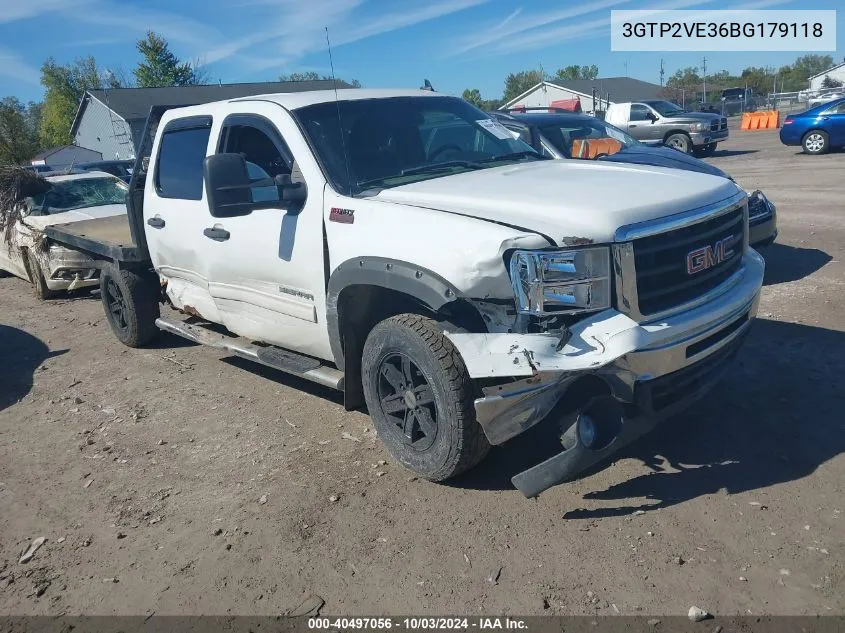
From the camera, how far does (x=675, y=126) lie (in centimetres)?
2258

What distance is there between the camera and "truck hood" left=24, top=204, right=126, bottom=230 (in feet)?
30.0

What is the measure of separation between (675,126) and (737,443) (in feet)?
68.3

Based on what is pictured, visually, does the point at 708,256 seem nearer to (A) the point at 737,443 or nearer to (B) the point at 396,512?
(A) the point at 737,443

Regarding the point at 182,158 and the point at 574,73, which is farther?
the point at 574,73

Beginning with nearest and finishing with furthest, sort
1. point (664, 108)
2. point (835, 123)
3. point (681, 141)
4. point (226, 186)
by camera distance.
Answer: point (226, 186), point (835, 123), point (681, 141), point (664, 108)

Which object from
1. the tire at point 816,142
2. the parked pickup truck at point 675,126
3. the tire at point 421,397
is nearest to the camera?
the tire at point 421,397

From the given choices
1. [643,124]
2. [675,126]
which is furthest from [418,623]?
[643,124]

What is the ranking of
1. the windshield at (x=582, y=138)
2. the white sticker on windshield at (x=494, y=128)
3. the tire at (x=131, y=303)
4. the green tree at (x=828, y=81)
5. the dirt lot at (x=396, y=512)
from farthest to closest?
the green tree at (x=828, y=81), the windshield at (x=582, y=138), the tire at (x=131, y=303), the white sticker on windshield at (x=494, y=128), the dirt lot at (x=396, y=512)

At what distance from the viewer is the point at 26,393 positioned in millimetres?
6109

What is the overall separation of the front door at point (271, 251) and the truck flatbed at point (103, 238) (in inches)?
60.9

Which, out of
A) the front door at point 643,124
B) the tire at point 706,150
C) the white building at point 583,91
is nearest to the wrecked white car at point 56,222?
the front door at point 643,124

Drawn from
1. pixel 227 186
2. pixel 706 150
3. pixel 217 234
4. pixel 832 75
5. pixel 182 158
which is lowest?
pixel 706 150

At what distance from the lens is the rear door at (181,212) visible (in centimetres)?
520

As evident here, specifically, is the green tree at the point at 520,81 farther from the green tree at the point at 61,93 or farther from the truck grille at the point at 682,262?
the truck grille at the point at 682,262
